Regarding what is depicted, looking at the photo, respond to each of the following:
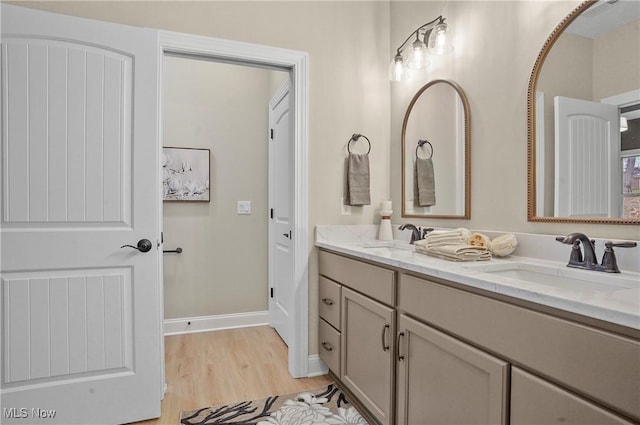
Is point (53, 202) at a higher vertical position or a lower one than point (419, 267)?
higher

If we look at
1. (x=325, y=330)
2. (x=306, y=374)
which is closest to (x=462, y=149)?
(x=325, y=330)

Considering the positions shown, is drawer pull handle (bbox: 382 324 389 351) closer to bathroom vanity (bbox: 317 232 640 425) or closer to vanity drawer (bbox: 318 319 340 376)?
bathroom vanity (bbox: 317 232 640 425)

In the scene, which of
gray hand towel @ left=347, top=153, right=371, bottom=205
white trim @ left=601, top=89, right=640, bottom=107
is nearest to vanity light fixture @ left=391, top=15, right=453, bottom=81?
gray hand towel @ left=347, top=153, right=371, bottom=205

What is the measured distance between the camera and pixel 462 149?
196 cm

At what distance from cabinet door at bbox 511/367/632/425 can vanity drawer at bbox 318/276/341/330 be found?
1.18 metres

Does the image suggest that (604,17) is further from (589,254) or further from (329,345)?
(329,345)

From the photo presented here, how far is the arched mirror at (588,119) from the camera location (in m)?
1.26

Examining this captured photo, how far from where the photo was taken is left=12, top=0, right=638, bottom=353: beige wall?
1632 millimetres

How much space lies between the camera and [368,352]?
5.76 feet

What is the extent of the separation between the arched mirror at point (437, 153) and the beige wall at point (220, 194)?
146 centimetres

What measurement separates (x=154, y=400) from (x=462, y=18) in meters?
2.64

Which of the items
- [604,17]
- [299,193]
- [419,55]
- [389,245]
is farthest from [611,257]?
[299,193]

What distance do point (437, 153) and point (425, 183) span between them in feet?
0.67

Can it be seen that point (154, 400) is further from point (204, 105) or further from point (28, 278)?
point (204, 105)
